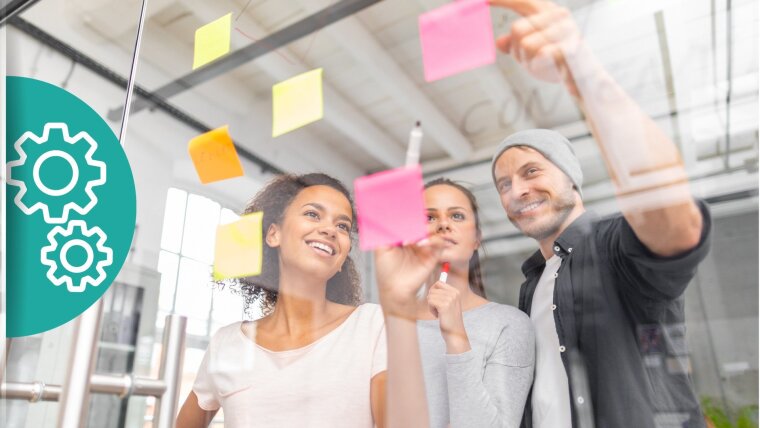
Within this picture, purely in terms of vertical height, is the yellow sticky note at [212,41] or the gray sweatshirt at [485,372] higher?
the yellow sticky note at [212,41]

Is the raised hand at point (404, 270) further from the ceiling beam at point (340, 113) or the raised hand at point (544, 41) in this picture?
the raised hand at point (544, 41)

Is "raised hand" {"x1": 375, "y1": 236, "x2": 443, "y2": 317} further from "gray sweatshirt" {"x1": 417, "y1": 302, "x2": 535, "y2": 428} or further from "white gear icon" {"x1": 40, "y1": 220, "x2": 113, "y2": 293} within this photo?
"white gear icon" {"x1": 40, "y1": 220, "x2": 113, "y2": 293}

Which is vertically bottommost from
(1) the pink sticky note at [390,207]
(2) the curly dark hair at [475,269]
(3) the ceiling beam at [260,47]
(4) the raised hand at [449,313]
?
(4) the raised hand at [449,313]

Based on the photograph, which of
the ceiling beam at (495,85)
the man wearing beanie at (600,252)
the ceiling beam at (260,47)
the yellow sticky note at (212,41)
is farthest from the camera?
the yellow sticky note at (212,41)

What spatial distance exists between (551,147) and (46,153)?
0.89 meters

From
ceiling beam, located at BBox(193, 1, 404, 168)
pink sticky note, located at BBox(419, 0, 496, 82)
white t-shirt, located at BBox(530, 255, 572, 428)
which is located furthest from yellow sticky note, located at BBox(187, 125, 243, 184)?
white t-shirt, located at BBox(530, 255, 572, 428)

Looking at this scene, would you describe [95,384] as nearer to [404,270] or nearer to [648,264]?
[404,270]

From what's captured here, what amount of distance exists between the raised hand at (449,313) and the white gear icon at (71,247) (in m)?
0.62

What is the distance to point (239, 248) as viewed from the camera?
0.88 meters

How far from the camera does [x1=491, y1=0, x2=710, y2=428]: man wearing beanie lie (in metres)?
0.55

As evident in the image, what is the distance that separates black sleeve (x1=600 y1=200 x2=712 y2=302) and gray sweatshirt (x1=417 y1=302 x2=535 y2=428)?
0.37ft

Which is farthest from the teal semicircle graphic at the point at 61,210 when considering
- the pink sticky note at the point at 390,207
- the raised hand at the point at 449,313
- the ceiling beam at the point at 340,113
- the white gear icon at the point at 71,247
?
the raised hand at the point at 449,313

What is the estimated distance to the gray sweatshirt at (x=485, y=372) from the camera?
0.60 m

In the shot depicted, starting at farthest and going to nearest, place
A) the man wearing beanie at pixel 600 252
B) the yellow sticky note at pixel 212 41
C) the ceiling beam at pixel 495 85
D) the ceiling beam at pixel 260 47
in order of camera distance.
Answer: the yellow sticky note at pixel 212 41, the ceiling beam at pixel 260 47, the ceiling beam at pixel 495 85, the man wearing beanie at pixel 600 252
